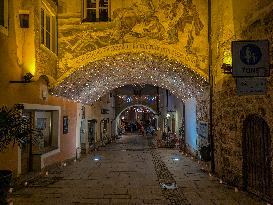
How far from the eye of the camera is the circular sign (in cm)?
774

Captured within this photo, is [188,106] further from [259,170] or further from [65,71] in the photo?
[259,170]

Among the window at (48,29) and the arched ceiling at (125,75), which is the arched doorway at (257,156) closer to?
the arched ceiling at (125,75)

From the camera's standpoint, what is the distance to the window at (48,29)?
511 inches

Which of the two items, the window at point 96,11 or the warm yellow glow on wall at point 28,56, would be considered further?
the window at point 96,11

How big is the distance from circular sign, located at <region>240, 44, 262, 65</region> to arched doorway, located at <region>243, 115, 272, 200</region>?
170 cm

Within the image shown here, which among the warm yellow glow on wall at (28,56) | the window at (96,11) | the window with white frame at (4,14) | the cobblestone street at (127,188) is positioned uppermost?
the window at (96,11)

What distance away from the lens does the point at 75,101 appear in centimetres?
1866

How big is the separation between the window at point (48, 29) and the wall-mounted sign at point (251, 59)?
762 cm

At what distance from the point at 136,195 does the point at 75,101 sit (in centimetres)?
1028

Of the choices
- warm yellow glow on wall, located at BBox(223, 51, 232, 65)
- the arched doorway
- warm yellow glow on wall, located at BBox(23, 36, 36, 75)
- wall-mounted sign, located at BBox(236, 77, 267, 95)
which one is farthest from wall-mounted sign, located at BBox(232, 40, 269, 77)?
warm yellow glow on wall, located at BBox(23, 36, 36, 75)

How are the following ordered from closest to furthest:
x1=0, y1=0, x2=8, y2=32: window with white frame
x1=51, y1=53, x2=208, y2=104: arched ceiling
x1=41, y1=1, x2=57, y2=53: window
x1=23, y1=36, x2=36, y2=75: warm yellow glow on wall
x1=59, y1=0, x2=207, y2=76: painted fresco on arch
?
1. x1=0, y1=0, x2=8, y2=32: window with white frame
2. x1=23, y1=36, x2=36, y2=75: warm yellow glow on wall
3. x1=41, y1=1, x2=57, y2=53: window
4. x1=59, y1=0, x2=207, y2=76: painted fresco on arch
5. x1=51, y1=53, x2=208, y2=104: arched ceiling

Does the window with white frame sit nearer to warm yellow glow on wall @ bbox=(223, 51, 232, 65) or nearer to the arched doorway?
warm yellow glow on wall @ bbox=(223, 51, 232, 65)

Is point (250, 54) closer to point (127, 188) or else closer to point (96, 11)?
point (127, 188)

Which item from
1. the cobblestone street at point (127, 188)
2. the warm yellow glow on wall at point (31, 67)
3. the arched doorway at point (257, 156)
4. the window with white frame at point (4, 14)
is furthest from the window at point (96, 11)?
the arched doorway at point (257, 156)
